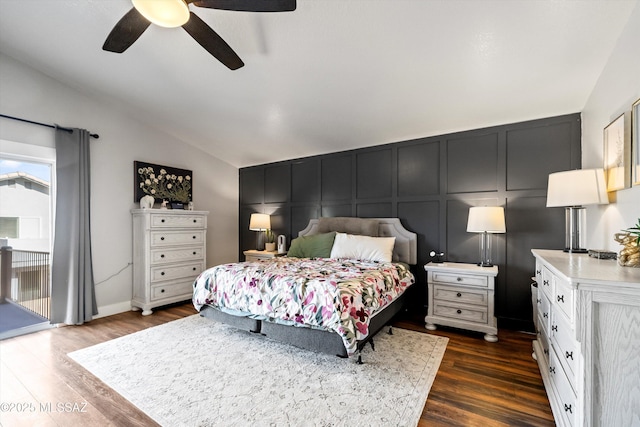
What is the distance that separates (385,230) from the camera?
413 cm

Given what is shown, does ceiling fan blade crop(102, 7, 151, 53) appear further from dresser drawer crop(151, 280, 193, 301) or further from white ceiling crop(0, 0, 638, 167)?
dresser drawer crop(151, 280, 193, 301)

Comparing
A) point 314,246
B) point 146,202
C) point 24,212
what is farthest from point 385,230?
point 24,212

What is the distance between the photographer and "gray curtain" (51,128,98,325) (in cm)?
340

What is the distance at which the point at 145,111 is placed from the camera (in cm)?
397

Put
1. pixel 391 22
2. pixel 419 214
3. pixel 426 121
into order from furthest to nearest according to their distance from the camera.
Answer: pixel 419 214
pixel 426 121
pixel 391 22

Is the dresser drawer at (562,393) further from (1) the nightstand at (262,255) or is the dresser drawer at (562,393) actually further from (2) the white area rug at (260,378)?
(1) the nightstand at (262,255)

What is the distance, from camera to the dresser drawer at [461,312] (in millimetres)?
2975

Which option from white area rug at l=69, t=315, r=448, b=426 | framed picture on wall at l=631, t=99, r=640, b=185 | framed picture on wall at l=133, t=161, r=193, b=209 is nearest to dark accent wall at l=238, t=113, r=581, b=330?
white area rug at l=69, t=315, r=448, b=426

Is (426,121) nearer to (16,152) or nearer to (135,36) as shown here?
(135,36)

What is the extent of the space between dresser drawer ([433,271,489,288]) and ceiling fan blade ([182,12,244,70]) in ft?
9.58

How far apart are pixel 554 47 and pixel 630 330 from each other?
2.07 meters

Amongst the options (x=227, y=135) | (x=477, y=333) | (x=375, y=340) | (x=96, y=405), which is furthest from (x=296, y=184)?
(x=96, y=405)

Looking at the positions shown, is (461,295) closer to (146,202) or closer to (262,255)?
(262,255)

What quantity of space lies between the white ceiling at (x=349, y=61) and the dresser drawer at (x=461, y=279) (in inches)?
71.5
